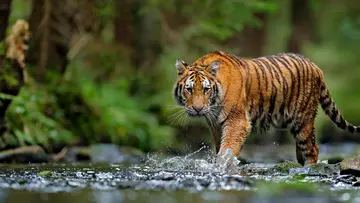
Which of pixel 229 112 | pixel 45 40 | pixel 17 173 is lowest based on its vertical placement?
pixel 17 173

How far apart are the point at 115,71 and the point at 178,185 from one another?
1069 centimetres

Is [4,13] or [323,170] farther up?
[4,13]

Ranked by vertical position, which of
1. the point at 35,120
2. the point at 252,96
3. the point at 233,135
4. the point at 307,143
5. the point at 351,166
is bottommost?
the point at 351,166

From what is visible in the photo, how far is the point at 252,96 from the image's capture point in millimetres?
9719

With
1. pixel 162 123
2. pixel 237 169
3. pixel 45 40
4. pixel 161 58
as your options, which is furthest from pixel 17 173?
pixel 161 58

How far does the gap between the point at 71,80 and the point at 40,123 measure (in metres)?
2.04

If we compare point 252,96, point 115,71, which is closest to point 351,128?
point 252,96

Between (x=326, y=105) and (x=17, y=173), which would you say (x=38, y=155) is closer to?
(x=17, y=173)

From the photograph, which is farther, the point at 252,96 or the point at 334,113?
the point at 334,113

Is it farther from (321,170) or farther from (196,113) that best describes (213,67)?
(321,170)

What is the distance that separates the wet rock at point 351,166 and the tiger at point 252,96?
1404 mm

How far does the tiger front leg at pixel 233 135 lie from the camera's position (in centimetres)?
920

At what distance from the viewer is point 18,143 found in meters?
11.7

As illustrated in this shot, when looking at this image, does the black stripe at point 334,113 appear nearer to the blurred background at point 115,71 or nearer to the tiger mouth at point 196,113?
the blurred background at point 115,71
